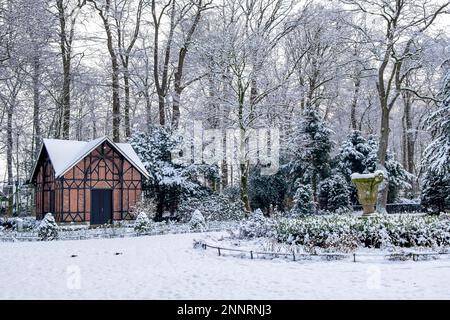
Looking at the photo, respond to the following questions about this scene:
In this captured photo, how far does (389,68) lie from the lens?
40.0 meters

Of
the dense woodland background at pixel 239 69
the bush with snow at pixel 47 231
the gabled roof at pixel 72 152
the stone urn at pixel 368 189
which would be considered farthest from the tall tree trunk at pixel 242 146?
the bush with snow at pixel 47 231

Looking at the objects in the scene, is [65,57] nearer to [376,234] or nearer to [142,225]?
[142,225]

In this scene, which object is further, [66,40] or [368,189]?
[66,40]

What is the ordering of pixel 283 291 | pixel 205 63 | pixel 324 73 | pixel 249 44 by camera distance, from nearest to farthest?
pixel 283 291
pixel 249 44
pixel 205 63
pixel 324 73

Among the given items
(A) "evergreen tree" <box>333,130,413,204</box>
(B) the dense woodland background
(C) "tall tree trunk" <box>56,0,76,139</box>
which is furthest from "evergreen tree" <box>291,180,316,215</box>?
(C) "tall tree trunk" <box>56,0,76,139</box>

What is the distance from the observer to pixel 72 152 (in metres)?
27.5

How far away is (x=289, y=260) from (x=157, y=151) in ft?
62.5

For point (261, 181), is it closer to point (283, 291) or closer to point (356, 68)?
point (356, 68)

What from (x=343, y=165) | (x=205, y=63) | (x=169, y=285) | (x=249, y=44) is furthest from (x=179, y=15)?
(x=169, y=285)

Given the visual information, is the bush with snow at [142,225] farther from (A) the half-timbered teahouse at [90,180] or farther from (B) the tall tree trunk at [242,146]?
(B) the tall tree trunk at [242,146]

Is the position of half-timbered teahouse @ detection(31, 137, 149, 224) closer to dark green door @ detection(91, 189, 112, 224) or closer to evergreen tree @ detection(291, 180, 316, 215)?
dark green door @ detection(91, 189, 112, 224)

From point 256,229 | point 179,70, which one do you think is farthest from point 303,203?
point 179,70

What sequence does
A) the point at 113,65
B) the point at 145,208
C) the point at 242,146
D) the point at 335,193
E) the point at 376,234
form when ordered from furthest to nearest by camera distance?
the point at 113,65, the point at 335,193, the point at 242,146, the point at 145,208, the point at 376,234

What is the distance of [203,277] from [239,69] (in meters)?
18.9
